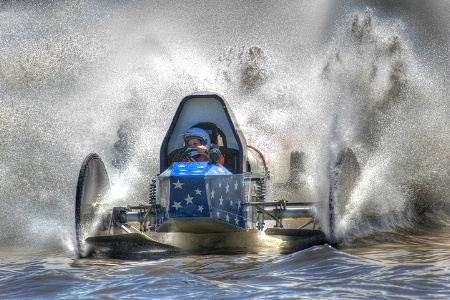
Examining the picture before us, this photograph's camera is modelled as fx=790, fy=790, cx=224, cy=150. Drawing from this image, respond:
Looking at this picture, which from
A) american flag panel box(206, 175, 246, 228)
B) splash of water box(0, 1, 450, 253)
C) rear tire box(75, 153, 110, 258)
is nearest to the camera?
american flag panel box(206, 175, 246, 228)

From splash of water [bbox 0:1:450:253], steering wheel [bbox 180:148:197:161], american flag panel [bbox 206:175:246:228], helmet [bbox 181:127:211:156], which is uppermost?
splash of water [bbox 0:1:450:253]

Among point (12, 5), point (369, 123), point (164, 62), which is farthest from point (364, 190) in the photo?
point (12, 5)

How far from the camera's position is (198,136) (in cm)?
1405

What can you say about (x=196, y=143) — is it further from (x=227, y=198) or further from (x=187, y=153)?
(x=227, y=198)

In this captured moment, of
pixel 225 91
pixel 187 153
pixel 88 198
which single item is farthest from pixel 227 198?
pixel 225 91

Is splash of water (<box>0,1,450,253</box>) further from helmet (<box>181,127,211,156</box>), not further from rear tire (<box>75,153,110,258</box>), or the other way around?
helmet (<box>181,127,211,156</box>)

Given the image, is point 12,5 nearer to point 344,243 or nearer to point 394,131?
point 394,131

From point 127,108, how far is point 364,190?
23.4 ft

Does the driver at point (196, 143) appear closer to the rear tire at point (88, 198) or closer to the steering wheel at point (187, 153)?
the steering wheel at point (187, 153)

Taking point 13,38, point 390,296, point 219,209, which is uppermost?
point 13,38

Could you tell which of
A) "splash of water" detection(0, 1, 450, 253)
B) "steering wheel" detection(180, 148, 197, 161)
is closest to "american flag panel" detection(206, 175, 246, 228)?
"steering wheel" detection(180, 148, 197, 161)

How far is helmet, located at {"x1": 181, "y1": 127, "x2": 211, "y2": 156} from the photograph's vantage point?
1405 centimetres

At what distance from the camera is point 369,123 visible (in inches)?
789

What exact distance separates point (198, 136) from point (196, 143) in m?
0.13
